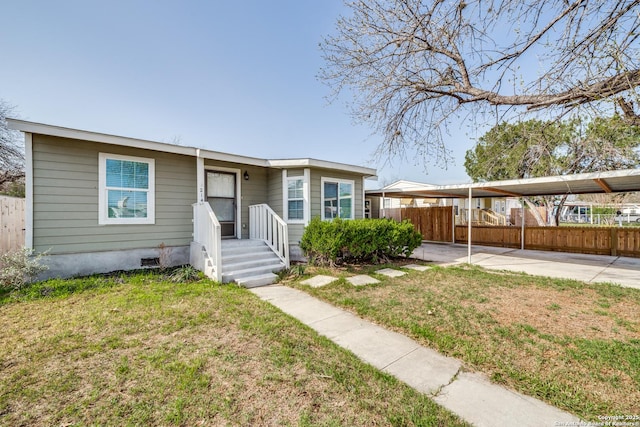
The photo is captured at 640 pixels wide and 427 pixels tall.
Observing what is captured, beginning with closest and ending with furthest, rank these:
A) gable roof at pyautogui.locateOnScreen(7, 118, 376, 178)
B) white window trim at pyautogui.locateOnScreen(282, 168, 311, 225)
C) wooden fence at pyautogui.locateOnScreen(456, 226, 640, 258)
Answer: gable roof at pyautogui.locateOnScreen(7, 118, 376, 178) < white window trim at pyautogui.locateOnScreen(282, 168, 311, 225) < wooden fence at pyautogui.locateOnScreen(456, 226, 640, 258)

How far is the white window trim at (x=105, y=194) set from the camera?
552 cm

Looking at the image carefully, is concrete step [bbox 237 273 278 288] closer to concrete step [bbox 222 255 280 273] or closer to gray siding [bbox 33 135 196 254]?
concrete step [bbox 222 255 280 273]

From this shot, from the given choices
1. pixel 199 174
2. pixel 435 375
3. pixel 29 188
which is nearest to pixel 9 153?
pixel 29 188

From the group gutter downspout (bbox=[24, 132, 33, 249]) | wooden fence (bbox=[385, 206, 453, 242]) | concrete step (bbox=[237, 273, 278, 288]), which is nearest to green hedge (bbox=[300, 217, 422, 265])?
concrete step (bbox=[237, 273, 278, 288])

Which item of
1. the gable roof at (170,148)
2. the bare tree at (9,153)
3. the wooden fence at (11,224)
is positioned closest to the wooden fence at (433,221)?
the gable roof at (170,148)

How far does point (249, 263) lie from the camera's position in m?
5.82

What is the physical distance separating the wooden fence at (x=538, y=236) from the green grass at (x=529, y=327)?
5.57m

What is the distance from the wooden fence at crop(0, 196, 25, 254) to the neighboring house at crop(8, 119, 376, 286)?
103 cm

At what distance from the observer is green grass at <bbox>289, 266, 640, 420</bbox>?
2.23 meters

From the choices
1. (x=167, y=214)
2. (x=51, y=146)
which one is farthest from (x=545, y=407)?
(x=51, y=146)

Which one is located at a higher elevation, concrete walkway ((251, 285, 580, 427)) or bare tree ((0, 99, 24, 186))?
bare tree ((0, 99, 24, 186))

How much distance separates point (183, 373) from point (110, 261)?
4.71 meters

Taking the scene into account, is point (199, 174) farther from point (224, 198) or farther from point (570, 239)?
point (570, 239)

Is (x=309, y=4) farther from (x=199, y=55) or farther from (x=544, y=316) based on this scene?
(x=544, y=316)
